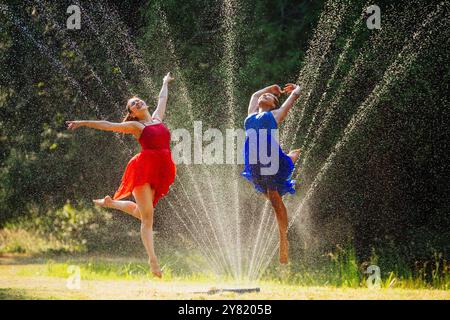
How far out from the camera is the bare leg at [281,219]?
747 cm

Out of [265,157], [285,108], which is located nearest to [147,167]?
[265,157]

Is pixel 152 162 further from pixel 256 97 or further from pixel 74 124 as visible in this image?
pixel 256 97

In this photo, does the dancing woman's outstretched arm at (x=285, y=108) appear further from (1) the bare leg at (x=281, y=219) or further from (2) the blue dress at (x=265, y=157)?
(1) the bare leg at (x=281, y=219)

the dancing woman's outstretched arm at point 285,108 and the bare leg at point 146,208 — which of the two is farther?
the bare leg at point 146,208

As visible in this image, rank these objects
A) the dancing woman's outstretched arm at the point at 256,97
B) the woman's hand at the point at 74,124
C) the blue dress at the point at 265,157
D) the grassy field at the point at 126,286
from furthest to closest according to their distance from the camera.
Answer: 1. the grassy field at the point at 126,286
2. the dancing woman's outstretched arm at the point at 256,97
3. the blue dress at the point at 265,157
4. the woman's hand at the point at 74,124

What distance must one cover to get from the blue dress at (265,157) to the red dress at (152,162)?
83 cm

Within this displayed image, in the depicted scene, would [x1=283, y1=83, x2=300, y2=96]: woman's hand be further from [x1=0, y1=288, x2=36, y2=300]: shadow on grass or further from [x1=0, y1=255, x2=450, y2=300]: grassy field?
[x1=0, y1=288, x2=36, y2=300]: shadow on grass

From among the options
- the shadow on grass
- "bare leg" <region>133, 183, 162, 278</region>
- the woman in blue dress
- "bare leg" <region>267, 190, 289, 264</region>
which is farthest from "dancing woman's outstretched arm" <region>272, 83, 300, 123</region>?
the shadow on grass

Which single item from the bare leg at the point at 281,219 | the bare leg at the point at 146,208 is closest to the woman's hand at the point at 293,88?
the bare leg at the point at 281,219

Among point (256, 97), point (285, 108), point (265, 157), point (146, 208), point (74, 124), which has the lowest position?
point (146, 208)

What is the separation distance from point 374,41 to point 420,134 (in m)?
1.77

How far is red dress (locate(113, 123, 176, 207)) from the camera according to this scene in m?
7.43

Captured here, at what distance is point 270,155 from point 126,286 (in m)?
3.21

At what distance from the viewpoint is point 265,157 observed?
24.2 feet
